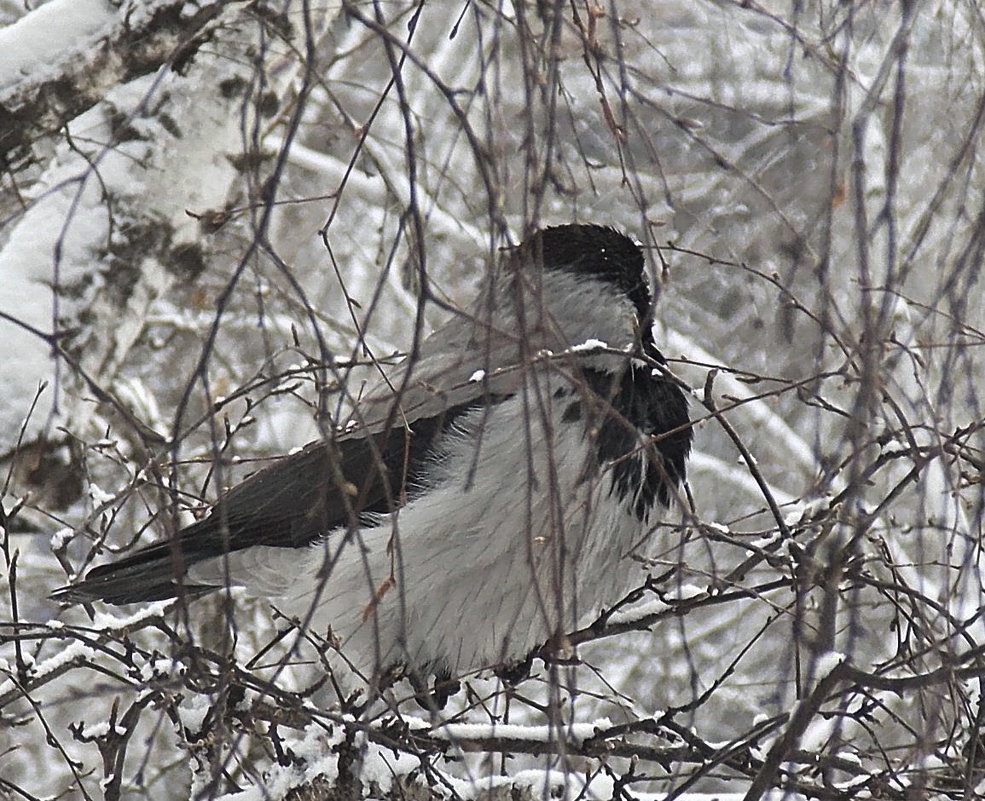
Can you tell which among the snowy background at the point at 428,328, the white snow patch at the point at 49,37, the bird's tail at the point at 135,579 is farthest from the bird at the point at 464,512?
the white snow patch at the point at 49,37

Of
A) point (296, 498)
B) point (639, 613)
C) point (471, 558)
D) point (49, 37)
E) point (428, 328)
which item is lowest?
point (639, 613)

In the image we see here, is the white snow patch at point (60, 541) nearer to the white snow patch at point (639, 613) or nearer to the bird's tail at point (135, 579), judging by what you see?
the bird's tail at point (135, 579)

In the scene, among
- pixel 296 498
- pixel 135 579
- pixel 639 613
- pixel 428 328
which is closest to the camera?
pixel 639 613

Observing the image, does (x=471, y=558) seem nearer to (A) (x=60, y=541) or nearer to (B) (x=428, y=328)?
(A) (x=60, y=541)

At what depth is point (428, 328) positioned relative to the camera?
25.0 ft

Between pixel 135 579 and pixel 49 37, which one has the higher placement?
pixel 49 37

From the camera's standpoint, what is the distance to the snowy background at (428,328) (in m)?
1.67

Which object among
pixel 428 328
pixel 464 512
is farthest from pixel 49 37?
pixel 428 328

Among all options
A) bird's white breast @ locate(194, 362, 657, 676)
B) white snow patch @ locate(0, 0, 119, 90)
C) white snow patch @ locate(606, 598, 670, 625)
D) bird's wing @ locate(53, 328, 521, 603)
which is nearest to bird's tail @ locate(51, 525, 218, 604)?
bird's wing @ locate(53, 328, 521, 603)

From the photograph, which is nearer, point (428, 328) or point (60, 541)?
point (60, 541)

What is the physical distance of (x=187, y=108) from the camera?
338cm

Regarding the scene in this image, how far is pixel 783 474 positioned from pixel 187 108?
582cm

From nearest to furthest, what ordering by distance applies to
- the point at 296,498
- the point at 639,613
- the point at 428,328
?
the point at 639,613 < the point at 296,498 < the point at 428,328

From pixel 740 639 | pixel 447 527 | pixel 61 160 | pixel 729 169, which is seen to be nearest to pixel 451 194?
pixel 740 639
